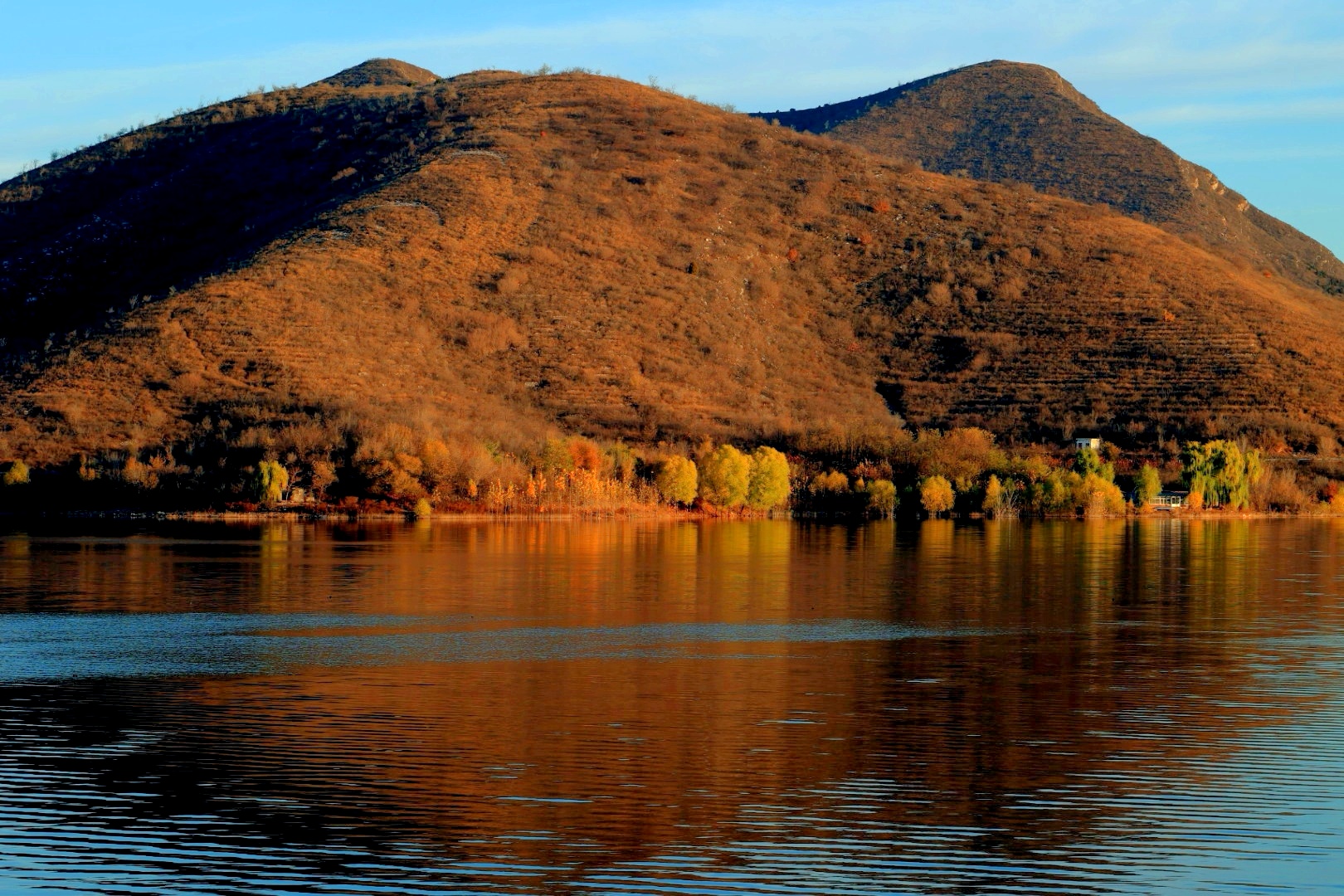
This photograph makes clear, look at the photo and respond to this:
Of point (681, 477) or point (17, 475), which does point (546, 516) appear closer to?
point (681, 477)

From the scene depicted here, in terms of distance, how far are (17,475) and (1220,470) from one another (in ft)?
230

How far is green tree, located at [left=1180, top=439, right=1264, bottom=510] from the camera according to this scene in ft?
315

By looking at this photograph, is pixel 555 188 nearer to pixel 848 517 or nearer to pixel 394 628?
pixel 848 517

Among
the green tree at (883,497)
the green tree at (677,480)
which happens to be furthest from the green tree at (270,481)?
the green tree at (883,497)

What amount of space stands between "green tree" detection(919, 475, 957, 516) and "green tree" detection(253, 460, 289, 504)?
3807 centimetres

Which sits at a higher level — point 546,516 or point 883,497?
point 883,497

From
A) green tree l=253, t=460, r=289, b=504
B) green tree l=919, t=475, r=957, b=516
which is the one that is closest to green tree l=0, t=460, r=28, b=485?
green tree l=253, t=460, r=289, b=504

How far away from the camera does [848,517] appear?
95.4 meters

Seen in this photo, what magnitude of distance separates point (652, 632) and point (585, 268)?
87.6 metres

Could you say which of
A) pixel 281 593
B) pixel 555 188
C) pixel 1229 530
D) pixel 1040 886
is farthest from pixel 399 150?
pixel 1040 886

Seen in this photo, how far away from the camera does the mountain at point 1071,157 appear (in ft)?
530

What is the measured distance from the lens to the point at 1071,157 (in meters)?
176

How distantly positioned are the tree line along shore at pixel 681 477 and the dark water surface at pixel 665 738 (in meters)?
38.7

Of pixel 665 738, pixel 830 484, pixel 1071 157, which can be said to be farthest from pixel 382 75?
pixel 665 738
